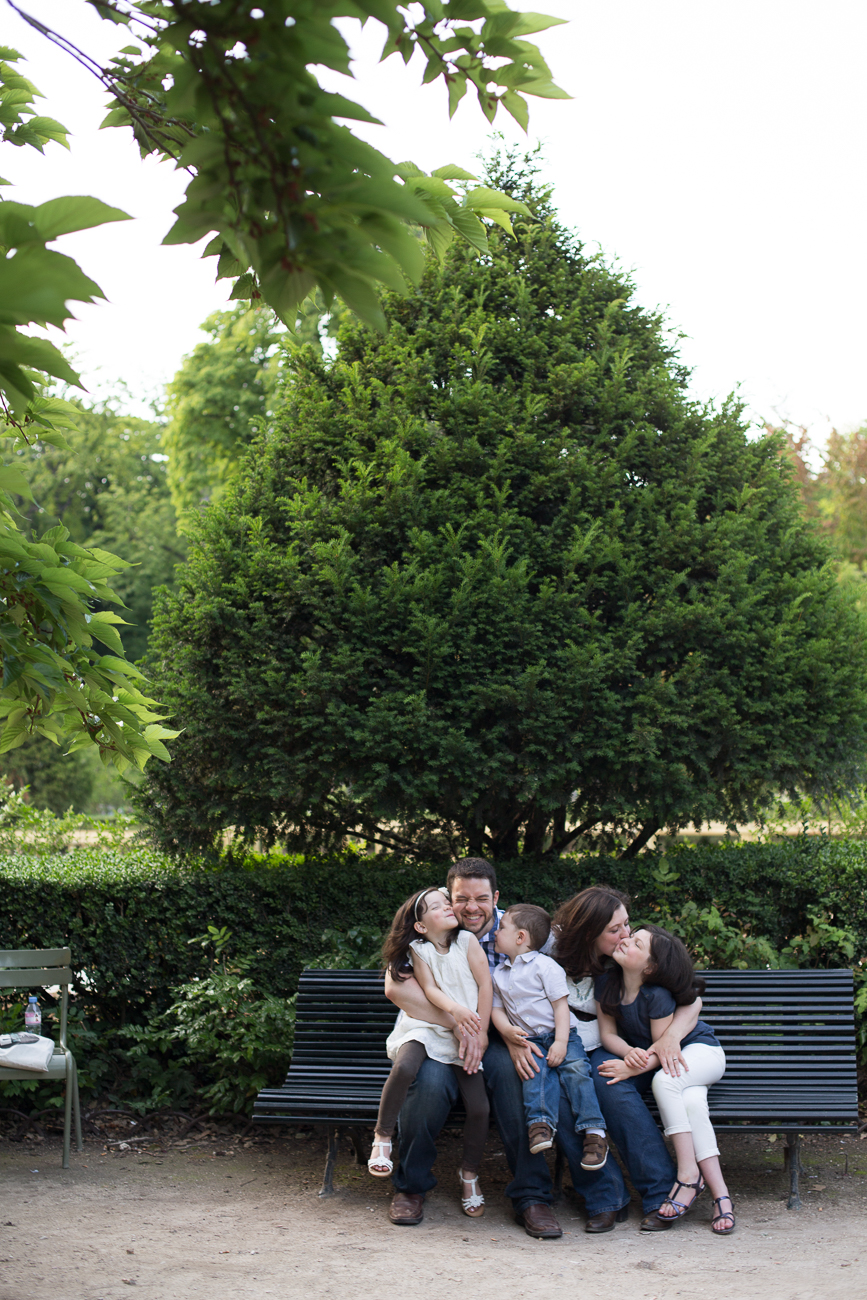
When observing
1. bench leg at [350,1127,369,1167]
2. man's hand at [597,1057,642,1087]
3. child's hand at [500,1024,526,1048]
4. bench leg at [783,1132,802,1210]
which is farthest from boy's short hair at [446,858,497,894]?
bench leg at [783,1132,802,1210]

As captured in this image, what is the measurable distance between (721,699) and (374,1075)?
8.57 feet

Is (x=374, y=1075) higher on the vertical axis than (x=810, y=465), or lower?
lower

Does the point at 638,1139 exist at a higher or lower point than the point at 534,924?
lower

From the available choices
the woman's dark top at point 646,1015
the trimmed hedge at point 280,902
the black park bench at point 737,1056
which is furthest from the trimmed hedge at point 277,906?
the woman's dark top at point 646,1015

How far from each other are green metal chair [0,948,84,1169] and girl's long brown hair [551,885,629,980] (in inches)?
99.9

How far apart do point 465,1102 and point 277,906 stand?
187 cm

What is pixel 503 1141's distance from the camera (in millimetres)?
4660

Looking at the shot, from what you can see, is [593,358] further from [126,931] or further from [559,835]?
[126,931]

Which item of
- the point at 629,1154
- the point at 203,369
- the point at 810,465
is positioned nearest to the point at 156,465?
the point at 203,369

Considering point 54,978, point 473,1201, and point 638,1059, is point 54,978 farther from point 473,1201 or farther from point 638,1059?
point 638,1059

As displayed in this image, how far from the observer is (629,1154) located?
4559 mm

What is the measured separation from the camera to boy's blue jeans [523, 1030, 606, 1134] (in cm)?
455

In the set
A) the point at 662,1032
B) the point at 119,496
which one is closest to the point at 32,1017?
the point at 662,1032

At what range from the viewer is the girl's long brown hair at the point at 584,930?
4934mm
